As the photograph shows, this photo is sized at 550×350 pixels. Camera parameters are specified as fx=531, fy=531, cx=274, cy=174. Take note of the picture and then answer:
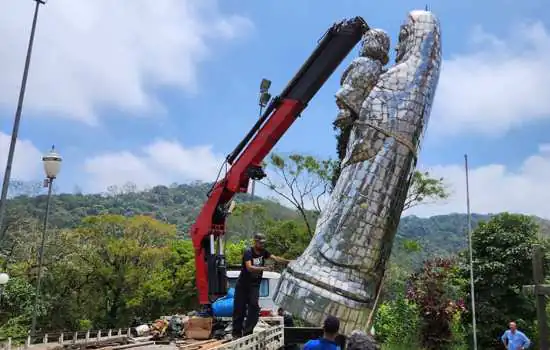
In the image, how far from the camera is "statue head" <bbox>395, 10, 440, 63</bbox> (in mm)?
6246

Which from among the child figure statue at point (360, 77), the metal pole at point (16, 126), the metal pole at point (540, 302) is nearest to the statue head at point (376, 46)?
the child figure statue at point (360, 77)

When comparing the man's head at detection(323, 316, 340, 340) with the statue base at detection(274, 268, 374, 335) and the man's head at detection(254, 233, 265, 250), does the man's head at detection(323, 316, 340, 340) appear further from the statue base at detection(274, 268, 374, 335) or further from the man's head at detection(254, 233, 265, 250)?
the man's head at detection(254, 233, 265, 250)

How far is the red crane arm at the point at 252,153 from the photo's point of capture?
941 cm

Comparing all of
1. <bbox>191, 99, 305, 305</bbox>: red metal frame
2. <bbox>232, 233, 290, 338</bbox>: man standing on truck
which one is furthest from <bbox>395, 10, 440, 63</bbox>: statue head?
<bbox>191, 99, 305, 305</bbox>: red metal frame

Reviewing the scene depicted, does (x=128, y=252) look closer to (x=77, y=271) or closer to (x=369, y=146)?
(x=77, y=271)

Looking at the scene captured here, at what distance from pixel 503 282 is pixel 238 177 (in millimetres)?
9572

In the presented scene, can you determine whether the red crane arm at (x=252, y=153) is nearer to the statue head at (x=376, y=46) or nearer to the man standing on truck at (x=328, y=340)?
the statue head at (x=376, y=46)

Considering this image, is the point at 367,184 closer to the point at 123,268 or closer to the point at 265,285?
the point at 265,285

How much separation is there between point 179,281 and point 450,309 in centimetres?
1700

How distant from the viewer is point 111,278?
2670 cm

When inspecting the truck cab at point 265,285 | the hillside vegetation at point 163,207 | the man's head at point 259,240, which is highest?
the hillside vegetation at point 163,207

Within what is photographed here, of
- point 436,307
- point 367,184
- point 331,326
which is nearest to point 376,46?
point 367,184

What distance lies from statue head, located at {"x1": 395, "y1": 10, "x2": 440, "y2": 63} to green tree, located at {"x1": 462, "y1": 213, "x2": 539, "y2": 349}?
11619 mm

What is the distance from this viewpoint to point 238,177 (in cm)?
1081
